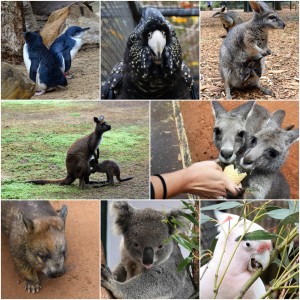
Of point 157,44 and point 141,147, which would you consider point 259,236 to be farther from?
point 157,44

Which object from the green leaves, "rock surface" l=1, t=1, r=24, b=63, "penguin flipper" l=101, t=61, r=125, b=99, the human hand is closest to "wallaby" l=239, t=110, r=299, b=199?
the human hand

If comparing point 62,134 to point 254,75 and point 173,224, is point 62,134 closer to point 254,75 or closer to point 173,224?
point 173,224

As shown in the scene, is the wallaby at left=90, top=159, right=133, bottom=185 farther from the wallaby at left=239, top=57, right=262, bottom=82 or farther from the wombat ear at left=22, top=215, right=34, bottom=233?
the wallaby at left=239, top=57, right=262, bottom=82

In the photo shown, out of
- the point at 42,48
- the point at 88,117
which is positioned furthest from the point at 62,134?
the point at 42,48

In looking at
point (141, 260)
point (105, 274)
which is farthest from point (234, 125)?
point (105, 274)

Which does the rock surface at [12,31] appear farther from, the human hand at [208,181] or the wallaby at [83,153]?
the human hand at [208,181]
